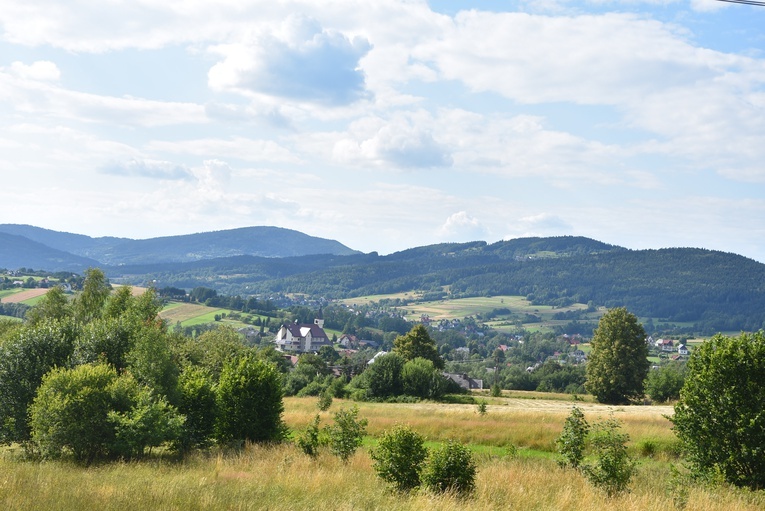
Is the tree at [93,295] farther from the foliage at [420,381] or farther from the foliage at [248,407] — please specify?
the foliage at [248,407]

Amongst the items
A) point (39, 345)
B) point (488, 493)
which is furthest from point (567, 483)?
point (39, 345)

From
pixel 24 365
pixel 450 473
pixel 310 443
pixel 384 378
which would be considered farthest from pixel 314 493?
pixel 384 378

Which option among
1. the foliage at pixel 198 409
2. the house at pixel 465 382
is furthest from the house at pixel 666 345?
the foliage at pixel 198 409

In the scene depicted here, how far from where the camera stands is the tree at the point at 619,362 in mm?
50719

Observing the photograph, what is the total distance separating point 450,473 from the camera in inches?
490

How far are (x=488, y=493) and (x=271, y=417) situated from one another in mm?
12924

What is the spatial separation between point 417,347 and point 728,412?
48.5 meters

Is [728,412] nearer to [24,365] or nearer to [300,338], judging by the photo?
[24,365]

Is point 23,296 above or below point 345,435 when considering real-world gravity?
below

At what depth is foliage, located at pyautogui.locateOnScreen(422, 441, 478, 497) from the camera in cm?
1230

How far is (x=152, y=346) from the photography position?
A: 25.4 metres

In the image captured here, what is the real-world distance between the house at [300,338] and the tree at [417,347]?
315ft

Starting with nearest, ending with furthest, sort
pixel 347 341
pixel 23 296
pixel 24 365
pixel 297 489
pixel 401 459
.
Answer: pixel 297 489
pixel 401 459
pixel 24 365
pixel 23 296
pixel 347 341

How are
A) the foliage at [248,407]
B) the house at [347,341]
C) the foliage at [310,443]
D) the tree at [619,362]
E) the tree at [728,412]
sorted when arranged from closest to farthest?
the tree at [728,412], the foliage at [310,443], the foliage at [248,407], the tree at [619,362], the house at [347,341]
